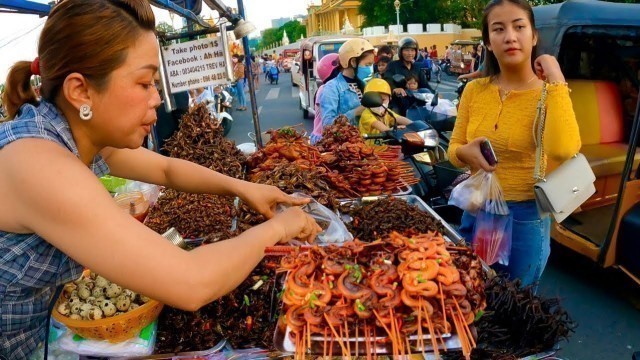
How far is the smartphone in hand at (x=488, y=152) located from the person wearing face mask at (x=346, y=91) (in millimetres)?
3053

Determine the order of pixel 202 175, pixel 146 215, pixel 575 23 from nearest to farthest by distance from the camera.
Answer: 1. pixel 202 175
2. pixel 146 215
3. pixel 575 23

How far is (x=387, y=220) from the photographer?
256cm

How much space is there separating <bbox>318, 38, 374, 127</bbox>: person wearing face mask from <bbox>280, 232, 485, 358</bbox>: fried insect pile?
12.8 feet

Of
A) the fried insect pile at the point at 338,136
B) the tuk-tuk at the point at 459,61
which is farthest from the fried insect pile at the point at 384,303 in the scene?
the tuk-tuk at the point at 459,61

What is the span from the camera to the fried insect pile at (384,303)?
141 centimetres

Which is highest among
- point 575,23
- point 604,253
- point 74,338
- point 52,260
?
point 575,23

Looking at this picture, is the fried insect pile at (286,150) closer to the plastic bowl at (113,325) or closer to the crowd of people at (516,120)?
the crowd of people at (516,120)

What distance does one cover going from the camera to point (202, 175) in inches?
82.7

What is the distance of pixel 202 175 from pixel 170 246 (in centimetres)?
93

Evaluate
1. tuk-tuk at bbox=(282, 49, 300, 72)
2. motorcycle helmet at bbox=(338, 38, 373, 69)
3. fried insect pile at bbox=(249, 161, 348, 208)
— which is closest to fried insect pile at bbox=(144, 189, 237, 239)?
fried insect pile at bbox=(249, 161, 348, 208)

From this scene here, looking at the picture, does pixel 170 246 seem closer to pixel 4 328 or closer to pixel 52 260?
pixel 52 260

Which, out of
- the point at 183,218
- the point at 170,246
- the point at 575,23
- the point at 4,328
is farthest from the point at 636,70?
the point at 4,328

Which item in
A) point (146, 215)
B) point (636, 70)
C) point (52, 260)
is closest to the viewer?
point (52, 260)

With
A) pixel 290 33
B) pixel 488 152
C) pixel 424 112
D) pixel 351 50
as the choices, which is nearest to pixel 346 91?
pixel 351 50
